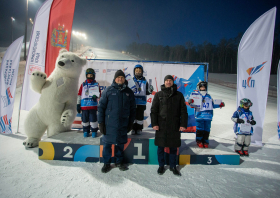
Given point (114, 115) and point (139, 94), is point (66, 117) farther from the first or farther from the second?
point (139, 94)

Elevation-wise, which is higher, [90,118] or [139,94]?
[139,94]

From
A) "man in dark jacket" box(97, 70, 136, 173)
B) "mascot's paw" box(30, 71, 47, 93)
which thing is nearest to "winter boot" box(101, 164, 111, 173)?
"man in dark jacket" box(97, 70, 136, 173)

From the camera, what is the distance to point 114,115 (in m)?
2.15

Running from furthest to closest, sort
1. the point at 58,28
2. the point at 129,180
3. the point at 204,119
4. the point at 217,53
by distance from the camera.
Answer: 1. the point at 217,53
2. the point at 58,28
3. the point at 204,119
4. the point at 129,180

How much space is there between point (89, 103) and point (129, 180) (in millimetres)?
1615

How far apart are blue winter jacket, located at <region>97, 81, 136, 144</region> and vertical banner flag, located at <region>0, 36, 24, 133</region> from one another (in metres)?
3.13

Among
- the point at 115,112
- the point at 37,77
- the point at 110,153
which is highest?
the point at 37,77

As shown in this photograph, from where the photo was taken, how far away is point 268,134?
14.6 ft

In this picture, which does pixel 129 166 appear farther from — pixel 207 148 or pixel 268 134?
pixel 268 134

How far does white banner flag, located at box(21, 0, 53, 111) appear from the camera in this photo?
3.68 meters

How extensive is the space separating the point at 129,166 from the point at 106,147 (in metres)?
0.57

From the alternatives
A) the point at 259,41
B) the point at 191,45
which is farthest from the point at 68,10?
the point at 191,45

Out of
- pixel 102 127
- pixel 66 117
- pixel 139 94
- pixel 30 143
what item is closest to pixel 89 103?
pixel 66 117

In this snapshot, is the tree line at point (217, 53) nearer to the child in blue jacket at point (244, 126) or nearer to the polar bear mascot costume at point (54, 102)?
the child in blue jacket at point (244, 126)
